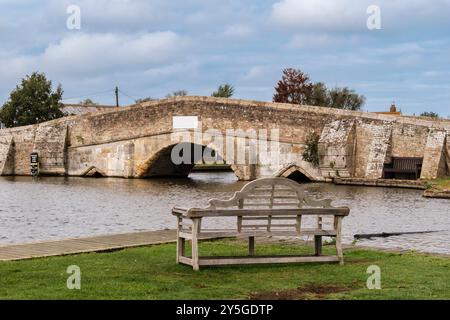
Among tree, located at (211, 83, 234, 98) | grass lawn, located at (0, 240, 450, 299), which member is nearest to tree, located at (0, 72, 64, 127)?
tree, located at (211, 83, 234, 98)

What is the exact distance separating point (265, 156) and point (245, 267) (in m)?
28.3

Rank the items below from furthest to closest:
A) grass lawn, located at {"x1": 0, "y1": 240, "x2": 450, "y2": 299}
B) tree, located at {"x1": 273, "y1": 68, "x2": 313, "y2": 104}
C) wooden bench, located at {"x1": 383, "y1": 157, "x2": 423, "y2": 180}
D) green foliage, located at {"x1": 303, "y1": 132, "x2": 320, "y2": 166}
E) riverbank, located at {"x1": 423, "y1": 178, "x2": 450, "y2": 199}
→ tree, located at {"x1": 273, "y1": 68, "x2": 313, "y2": 104} → green foliage, located at {"x1": 303, "y1": 132, "x2": 320, "y2": 166} → wooden bench, located at {"x1": 383, "y1": 157, "x2": 423, "y2": 180} → riverbank, located at {"x1": 423, "y1": 178, "x2": 450, "y2": 199} → grass lawn, located at {"x1": 0, "y1": 240, "x2": 450, "y2": 299}

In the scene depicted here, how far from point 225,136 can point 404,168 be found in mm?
9137

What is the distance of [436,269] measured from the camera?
915 cm

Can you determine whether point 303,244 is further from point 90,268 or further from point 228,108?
point 228,108

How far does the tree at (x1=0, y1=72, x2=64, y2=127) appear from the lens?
64.7 meters

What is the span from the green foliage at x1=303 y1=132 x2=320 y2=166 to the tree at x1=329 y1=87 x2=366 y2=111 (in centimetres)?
2932

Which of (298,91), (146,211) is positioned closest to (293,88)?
(298,91)

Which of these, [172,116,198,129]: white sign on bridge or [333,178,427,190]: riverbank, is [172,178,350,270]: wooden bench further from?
[172,116,198,129]: white sign on bridge

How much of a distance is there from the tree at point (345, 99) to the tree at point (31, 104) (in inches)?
850

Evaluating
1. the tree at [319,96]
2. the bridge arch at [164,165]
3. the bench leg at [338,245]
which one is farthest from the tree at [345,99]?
the bench leg at [338,245]

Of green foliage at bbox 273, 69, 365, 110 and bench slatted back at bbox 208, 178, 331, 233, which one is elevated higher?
green foliage at bbox 273, 69, 365, 110
